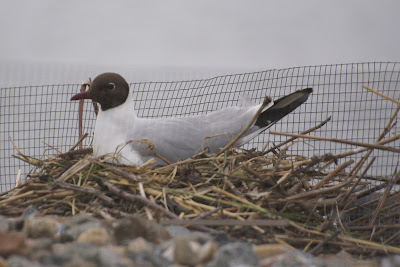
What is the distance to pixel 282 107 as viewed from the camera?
10.1 ft

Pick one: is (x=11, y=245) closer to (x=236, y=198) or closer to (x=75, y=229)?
(x=75, y=229)

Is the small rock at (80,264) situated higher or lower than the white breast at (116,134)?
lower

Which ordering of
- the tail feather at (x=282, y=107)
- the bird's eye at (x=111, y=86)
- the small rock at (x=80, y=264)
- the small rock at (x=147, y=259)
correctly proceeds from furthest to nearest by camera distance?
the bird's eye at (x=111, y=86), the tail feather at (x=282, y=107), the small rock at (x=147, y=259), the small rock at (x=80, y=264)

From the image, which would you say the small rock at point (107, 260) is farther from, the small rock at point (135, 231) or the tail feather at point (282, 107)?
the tail feather at point (282, 107)

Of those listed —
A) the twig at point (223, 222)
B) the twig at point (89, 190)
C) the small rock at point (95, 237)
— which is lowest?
the small rock at point (95, 237)

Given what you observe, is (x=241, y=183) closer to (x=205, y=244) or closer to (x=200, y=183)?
(x=200, y=183)

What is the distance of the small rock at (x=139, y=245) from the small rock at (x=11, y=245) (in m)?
0.28

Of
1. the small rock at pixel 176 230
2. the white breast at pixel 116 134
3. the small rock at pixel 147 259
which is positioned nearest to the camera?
the small rock at pixel 147 259

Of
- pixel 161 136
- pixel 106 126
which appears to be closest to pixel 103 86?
pixel 106 126

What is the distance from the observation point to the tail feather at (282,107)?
3033 mm

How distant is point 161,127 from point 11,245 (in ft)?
4.79

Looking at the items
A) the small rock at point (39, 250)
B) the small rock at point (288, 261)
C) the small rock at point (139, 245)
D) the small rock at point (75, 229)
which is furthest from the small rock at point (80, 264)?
the small rock at point (288, 261)

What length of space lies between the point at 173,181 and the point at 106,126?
0.60 meters

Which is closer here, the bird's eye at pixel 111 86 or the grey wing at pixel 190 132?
the grey wing at pixel 190 132
